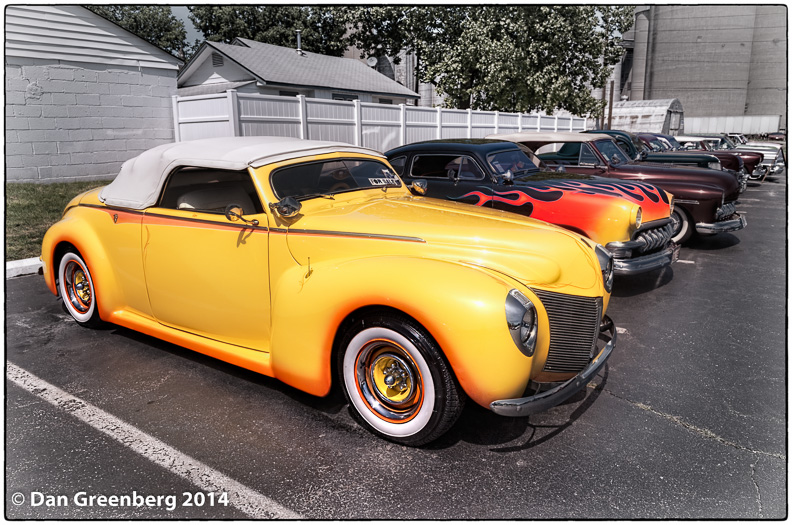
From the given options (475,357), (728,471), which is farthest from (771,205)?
(475,357)

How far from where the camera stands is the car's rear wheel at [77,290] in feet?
15.4

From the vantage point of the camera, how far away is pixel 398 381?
10.0ft

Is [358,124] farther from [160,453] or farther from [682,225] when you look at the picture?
[160,453]

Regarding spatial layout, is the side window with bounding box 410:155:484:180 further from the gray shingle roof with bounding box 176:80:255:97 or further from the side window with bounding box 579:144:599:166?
the gray shingle roof with bounding box 176:80:255:97

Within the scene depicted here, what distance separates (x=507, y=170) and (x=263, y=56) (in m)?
18.6

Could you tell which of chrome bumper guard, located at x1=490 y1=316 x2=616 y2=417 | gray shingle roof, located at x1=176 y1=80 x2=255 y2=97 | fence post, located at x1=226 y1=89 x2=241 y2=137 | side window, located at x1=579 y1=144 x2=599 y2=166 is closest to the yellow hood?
chrome bumper guard, located at x1=490 y1=316 x2=616 y2=417

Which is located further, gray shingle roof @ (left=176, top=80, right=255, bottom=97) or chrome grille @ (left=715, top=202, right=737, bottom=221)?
gray shingle roof @ (left=176, top=80, right=255, bottom=97)

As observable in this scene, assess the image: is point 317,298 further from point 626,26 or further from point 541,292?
point 626,26

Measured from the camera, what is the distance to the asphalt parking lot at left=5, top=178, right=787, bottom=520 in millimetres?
2580

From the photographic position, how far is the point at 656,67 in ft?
158

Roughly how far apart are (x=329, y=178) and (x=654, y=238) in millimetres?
4022

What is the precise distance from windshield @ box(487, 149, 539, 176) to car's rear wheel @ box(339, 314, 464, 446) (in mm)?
4105

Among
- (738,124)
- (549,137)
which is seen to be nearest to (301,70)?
(549,137)

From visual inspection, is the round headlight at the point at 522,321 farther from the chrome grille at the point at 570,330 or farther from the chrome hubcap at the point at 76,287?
the chrome hubcap at the point at 76,287
